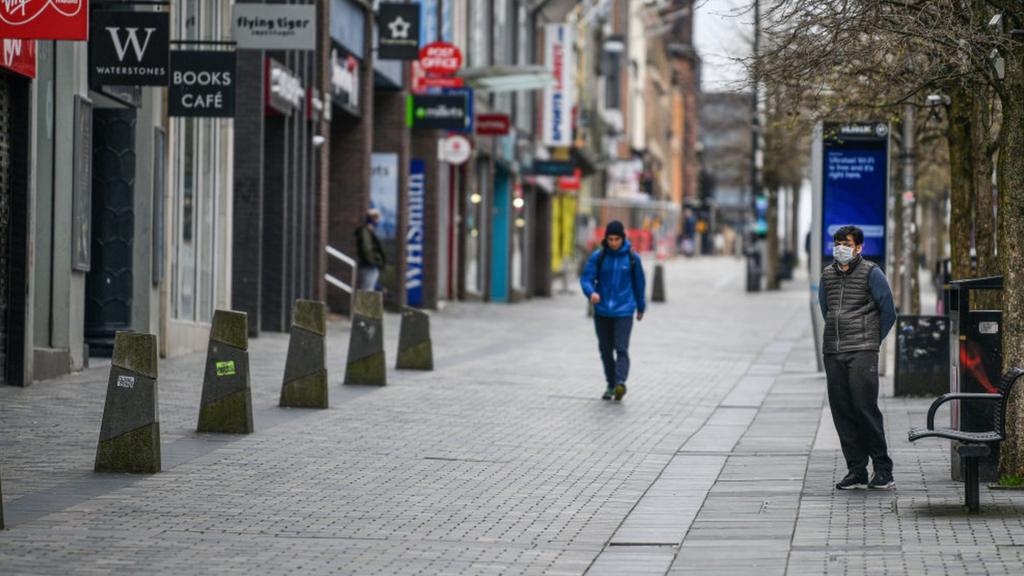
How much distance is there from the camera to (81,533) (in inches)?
381

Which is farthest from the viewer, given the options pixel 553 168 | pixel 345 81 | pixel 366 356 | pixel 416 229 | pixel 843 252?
pixel 553 168

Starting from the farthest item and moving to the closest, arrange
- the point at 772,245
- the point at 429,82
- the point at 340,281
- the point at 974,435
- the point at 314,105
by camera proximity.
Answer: the point at 772,245 < the point at 429,82 < the point at 340,281 < the point at 314,105 < the point at 974,435

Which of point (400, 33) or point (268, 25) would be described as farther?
point (400, 33)

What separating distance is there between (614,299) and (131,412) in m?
7.77

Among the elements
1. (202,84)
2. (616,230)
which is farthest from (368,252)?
(616,230)

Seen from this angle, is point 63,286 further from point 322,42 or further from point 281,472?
point 322,42

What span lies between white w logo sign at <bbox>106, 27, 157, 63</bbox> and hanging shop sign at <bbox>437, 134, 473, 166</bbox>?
20.2 meters

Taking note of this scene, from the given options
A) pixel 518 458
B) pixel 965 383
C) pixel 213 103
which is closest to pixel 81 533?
pixel 518 458

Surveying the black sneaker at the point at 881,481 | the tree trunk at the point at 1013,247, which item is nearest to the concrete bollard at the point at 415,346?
the black sneaker at the point at 881,481

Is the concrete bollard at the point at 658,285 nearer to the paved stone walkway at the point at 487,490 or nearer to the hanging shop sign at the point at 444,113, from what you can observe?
the hanging shop sign at the point at 444,113

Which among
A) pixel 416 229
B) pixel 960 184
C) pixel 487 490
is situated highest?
pixel 960 184

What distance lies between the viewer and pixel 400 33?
3328 centimetres

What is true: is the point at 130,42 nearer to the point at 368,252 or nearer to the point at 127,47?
the point at 127,47

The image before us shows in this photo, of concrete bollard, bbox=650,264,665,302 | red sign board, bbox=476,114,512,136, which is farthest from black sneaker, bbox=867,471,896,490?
concrete bollard, bbox=650,264,665,302
